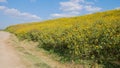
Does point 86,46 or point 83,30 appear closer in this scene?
point 86,46

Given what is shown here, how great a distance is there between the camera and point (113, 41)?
9.28 metres

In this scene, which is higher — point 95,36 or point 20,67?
point 95,36

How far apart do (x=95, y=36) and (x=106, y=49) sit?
83 centimetres

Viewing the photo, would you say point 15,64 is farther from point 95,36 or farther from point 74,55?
point 95,36

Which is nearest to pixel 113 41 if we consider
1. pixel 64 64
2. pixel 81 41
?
pixel 81 41

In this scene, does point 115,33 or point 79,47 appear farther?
point 79,47

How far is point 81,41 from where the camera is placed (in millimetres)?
11062

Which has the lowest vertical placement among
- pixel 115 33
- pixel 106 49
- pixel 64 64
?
pixel 64 64

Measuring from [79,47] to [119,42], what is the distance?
2416 mm

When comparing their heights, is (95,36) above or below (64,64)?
above

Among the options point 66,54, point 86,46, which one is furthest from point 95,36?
point 66,54

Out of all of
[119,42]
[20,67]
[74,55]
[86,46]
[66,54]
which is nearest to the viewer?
→ [119,42]

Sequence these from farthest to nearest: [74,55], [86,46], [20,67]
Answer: [74,55] < [86,46] < [20,67]

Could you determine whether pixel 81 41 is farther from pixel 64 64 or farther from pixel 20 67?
pixel 20 67
